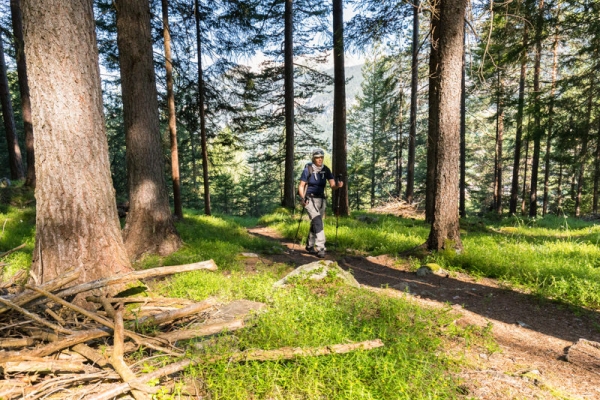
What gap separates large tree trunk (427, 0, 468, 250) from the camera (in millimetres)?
6258

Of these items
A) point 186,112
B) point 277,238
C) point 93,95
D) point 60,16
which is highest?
point 186,112

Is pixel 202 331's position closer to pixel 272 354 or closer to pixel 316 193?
pixel 272 354

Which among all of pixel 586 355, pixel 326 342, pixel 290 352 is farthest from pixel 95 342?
pixel 586 355

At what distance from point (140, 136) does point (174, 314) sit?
469 cm

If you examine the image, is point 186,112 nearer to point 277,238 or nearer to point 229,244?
point 277,238

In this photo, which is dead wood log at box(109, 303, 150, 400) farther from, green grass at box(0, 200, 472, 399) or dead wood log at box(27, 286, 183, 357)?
green grass at box(0, 200, 472, 399)

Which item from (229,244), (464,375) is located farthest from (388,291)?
(229,244)

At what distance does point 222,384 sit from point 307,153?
23.7m

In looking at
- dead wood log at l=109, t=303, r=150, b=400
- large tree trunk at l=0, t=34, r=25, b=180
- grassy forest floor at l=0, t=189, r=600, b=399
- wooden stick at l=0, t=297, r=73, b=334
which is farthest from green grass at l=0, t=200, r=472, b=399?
large tree trunk at l=0, t=34, r=25, b=180

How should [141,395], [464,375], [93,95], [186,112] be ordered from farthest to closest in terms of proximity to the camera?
1. [186,112]
2. [93,95]
3. [464,375]
4. [141,395]

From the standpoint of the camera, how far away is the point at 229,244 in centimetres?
770

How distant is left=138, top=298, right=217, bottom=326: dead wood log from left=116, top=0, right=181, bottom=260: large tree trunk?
3.43 meters

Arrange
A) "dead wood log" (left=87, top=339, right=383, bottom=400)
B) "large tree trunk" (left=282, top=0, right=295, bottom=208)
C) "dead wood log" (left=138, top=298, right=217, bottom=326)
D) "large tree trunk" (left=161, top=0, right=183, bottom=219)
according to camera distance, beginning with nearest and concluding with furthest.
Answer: "dead wood log" (left=87, top=339, right=383, bottom=400)
"dead wood log" (left=138, top=298, right=217, bottom=326)
"large tree trunk" (left=161, top=0, right=183, bottom=219)
"large tree trunk" (left=282, top=0, right=295, bottom=208)

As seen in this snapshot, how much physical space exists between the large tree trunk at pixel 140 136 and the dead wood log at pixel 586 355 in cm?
654
